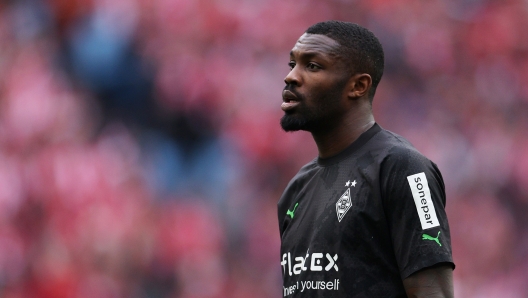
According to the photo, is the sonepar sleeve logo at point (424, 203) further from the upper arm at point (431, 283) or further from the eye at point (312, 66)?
the eye at point (312, 66)

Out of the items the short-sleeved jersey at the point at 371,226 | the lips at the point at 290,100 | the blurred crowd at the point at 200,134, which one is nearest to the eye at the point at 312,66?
the lips at the point at 290,100

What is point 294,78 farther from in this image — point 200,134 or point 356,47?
point 200,134

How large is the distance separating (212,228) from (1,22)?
7.12ft

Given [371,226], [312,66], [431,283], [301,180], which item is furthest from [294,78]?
[431,283]

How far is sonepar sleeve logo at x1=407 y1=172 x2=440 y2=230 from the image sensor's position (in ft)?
6.57

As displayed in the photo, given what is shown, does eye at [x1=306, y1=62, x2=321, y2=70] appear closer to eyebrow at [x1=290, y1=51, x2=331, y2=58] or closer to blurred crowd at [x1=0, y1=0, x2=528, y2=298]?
eyebrow at [x1=290, y1=51, x2=331, y2=58]

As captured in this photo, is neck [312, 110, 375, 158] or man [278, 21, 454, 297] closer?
man [278, 21, 454, 297]

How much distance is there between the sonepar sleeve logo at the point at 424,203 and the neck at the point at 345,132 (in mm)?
347

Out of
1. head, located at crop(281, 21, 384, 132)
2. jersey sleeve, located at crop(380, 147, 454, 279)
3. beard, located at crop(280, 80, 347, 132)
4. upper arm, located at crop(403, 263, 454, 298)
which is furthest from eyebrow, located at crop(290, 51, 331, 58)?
upper arm, located at crop(403, 263, 454, 298)

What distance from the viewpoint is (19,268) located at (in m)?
5.00

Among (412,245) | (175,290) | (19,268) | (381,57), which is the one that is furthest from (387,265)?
(19,268)

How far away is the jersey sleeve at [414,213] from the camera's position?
197cm

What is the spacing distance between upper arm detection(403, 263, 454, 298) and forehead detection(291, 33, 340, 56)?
2.53 ft

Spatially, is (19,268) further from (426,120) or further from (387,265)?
(387,265)
